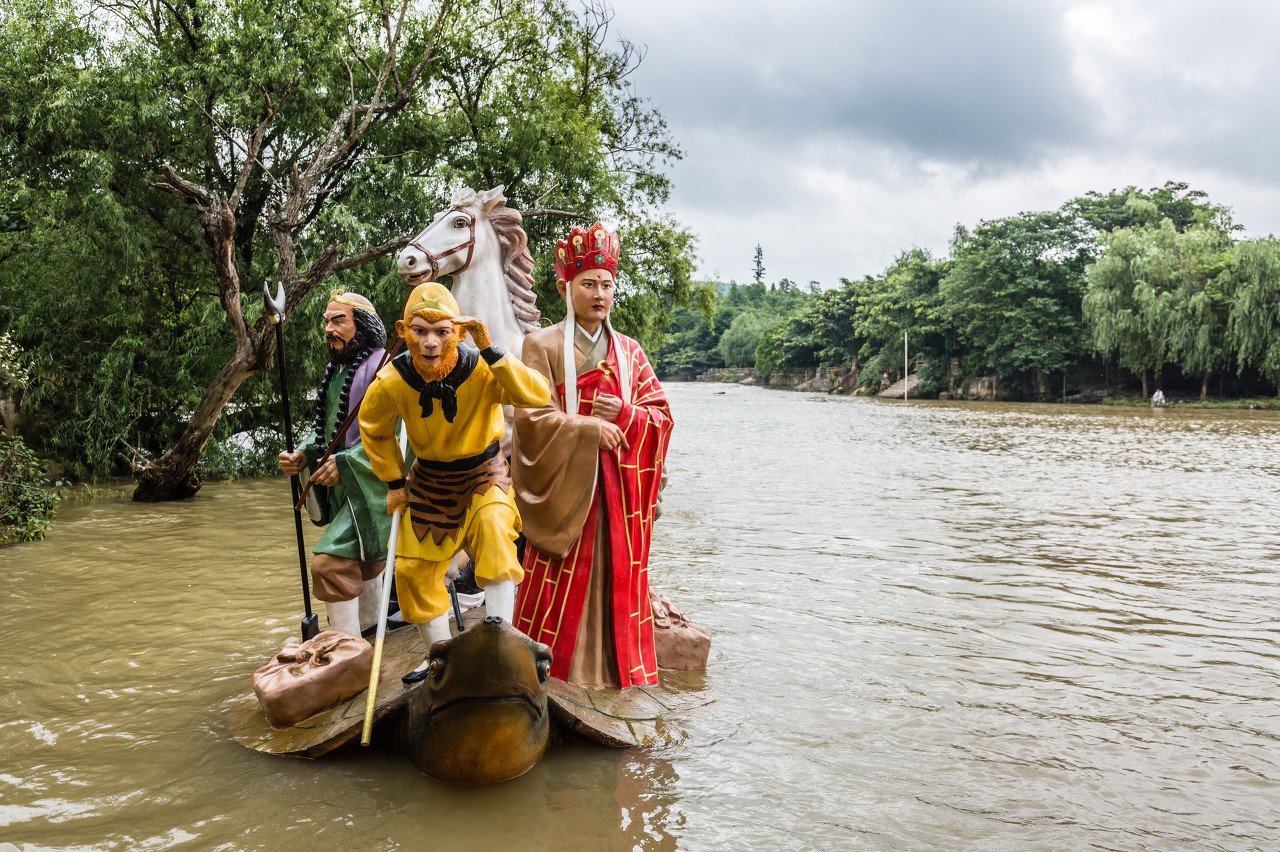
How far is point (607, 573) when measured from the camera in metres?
4.42

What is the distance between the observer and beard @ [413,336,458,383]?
11.5 feet

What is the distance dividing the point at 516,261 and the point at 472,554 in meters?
2.04

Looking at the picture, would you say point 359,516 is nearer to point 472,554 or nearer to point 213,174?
point 472,554

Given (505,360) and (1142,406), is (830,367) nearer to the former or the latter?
(1142,406)

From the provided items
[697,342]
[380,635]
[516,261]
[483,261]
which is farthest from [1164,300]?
[697,342]

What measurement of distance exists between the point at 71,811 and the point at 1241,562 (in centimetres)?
938

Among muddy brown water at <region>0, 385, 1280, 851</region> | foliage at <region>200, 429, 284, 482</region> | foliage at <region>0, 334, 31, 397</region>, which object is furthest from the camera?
foliage at <region>200, 429, 284, 482</region>

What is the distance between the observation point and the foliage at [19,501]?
8.92 metres

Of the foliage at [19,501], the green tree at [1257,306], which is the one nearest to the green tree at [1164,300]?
the green tree at [1257,306]

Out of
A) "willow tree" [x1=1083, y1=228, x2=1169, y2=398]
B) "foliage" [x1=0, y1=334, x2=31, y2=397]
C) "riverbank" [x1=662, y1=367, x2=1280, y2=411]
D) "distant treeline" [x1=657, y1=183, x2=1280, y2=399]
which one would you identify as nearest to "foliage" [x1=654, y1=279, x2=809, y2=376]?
"riverbank" [x1=662, y1=367, x2=1280, y2=411]

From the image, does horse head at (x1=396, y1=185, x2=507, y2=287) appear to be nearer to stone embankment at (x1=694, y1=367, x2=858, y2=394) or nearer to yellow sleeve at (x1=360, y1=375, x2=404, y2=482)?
yellow sleeve at (x1=360, y1=375, x2=404, y2=482)

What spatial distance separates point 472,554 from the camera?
378 centimetres

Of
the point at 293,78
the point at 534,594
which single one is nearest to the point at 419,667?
the point at 534,594

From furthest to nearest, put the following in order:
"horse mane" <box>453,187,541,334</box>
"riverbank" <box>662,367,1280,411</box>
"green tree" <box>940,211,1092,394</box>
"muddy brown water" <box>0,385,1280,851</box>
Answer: "green tree" <box>940,211,1092,394</box>, "riverbank" <box>662,367,1280,411</box>, "horse mane" <box>453,187,541,334</box>, "muddy brown water" <box>0,385,1280,851</box>
